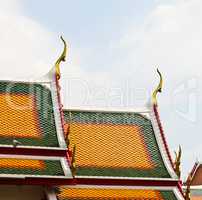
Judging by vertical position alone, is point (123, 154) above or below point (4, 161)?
below

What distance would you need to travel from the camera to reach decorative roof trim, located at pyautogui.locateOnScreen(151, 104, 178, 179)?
17406 mm

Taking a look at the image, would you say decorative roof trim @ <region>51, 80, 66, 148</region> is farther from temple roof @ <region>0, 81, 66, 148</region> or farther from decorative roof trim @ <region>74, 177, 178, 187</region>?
decorative roof trim @ <region>74, 177, 178, 187</region>

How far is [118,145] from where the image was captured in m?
17.8

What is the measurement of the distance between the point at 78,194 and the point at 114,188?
52.0 inches

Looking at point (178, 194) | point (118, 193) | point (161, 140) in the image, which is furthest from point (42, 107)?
point (178, 194)

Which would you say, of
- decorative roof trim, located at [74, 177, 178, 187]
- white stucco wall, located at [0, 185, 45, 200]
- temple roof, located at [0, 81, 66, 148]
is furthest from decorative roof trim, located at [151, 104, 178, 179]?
white stucco wall, located at [0, 185, 45, 200]

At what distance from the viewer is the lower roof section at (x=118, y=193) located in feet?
50.0

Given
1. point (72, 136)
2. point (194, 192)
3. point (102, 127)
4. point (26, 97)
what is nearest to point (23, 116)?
point (26, 97)

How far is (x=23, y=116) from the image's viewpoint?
637 inches

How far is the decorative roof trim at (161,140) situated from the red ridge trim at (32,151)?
4.23 m

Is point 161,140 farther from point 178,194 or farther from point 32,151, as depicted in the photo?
point 32,151

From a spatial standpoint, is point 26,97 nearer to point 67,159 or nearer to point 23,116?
point 23,116

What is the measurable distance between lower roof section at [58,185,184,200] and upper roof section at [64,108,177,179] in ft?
1.40

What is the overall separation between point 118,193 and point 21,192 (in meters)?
3.14
